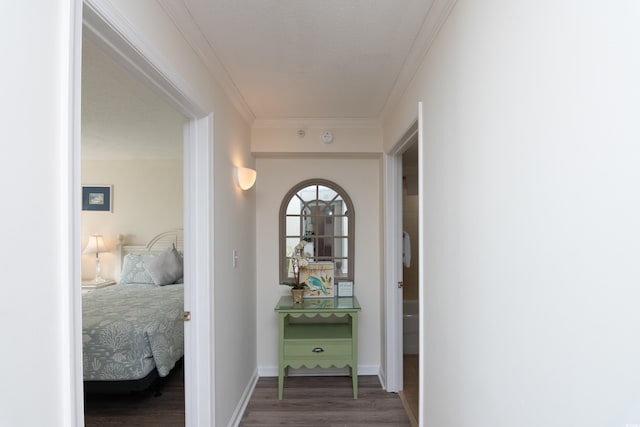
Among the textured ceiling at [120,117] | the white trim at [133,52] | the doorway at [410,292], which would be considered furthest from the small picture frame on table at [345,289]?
the white trim at [133,52]

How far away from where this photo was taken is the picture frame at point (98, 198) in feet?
15.7

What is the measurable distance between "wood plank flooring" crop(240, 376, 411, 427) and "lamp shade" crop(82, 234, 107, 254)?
2.95m

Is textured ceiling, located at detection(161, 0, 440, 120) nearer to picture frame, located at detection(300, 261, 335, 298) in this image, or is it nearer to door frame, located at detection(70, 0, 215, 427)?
door frame, located at detection(70, 0, 215, 427)

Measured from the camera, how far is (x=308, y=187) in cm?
350

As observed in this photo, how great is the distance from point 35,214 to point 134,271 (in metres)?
3.96

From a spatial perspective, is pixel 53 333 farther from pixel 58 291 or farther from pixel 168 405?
pixel 168 405

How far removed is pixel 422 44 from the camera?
179 centimetres

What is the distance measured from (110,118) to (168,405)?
→ 8.60 feet

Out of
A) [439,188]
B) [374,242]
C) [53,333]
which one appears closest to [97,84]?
[53,333]

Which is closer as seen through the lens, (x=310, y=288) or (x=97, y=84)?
(x=97, y=84)

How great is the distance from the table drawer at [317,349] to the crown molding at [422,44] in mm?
2074

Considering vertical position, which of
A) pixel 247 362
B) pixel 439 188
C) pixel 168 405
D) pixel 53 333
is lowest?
pixel 168 405

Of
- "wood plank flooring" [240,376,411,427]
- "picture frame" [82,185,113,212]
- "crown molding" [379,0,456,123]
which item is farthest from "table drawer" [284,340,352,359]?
"picture frame" [82,185,113,212]

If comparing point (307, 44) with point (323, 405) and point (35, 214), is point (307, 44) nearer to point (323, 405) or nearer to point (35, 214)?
point (35, 214)
